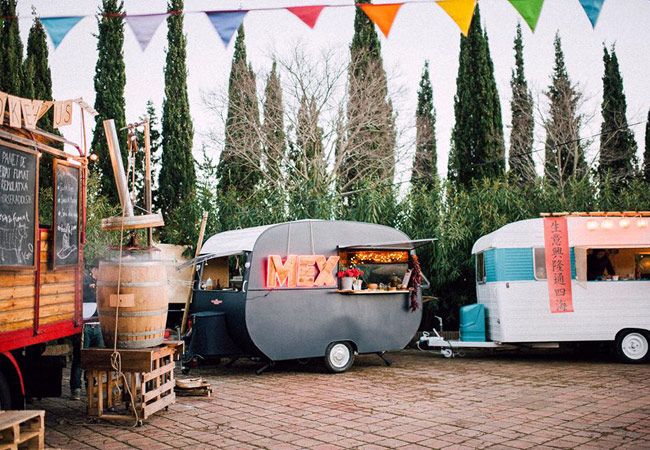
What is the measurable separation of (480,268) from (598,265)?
2134mm

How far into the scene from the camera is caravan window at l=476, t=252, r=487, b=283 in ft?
37.8

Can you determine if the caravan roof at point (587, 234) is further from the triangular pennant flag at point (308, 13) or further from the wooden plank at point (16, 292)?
the wooden plank at point (16, 292)

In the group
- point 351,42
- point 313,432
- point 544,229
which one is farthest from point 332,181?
point 313,432

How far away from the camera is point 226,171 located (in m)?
22.8

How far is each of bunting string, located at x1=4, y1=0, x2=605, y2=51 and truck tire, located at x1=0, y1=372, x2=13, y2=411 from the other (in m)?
4.10

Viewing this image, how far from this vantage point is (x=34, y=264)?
513 centimetres

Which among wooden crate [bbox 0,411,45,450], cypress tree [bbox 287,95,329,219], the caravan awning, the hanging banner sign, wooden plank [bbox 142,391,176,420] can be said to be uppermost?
cypress tree [bbox 287,95,329,219]

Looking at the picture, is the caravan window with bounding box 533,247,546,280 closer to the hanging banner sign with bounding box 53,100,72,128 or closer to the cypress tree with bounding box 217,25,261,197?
the hanging banner sign with bounding box 53,100,72,128

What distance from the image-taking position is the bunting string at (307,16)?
22.2 ft

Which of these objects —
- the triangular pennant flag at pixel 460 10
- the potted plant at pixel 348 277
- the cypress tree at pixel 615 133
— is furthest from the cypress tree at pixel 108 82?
the cypress tree at pixel 615 133

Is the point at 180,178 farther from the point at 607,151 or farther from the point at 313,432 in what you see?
the point at 313,432

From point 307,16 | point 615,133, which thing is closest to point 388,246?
point 307,16

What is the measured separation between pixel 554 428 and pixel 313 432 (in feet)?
7.60

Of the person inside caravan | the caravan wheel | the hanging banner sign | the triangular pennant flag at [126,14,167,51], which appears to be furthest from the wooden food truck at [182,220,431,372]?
the hanging banner sign
